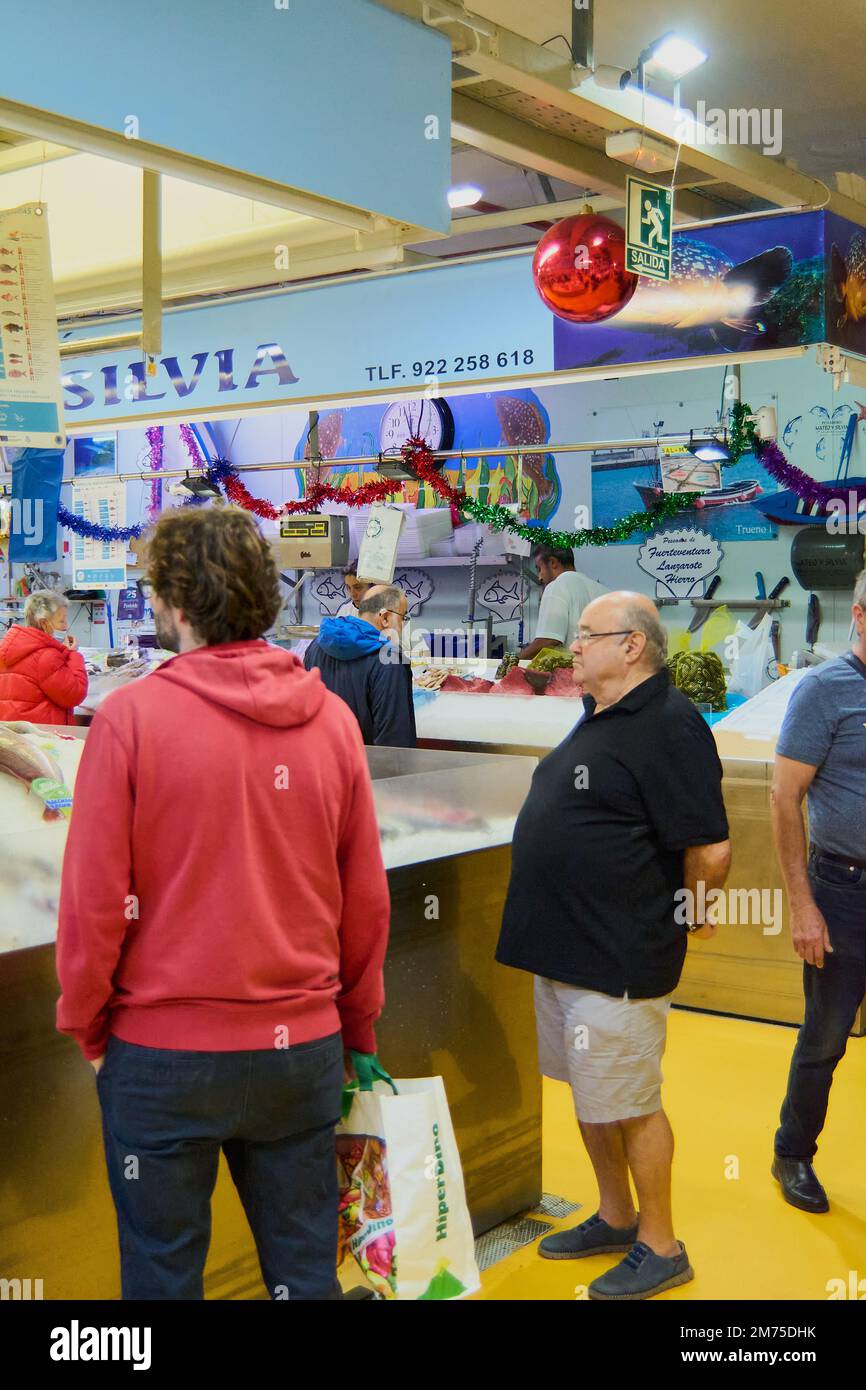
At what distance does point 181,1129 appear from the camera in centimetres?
202

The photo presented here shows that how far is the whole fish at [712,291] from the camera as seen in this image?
6246 millimetres

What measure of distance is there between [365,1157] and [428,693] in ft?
17.2

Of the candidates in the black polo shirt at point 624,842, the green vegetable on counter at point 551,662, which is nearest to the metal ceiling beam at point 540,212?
the green vegetable on counter at point 551,662

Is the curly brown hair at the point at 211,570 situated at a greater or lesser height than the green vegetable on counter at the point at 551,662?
greater

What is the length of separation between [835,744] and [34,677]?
4.95 m

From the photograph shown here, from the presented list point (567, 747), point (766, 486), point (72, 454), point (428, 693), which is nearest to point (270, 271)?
point (567, 747)

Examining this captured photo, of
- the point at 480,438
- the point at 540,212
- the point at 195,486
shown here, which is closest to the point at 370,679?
the point at 540,212

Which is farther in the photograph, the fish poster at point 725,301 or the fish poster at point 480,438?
the fish poster at point 480,438

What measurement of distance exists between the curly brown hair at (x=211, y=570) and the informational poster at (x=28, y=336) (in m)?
1.82

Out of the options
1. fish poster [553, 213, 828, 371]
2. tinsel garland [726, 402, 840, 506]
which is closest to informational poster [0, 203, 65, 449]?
fish poster [553, 213, 828, 371]

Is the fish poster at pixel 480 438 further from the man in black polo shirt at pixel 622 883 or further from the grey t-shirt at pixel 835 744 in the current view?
the man in black polo shirt at pixel 622 883

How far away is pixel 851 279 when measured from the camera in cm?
646

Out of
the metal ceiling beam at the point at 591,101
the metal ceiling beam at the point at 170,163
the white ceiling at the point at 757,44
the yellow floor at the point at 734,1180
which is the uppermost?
the white ceiling at the point at 757,44
